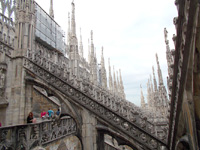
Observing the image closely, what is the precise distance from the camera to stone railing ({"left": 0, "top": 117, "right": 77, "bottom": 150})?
5898mm

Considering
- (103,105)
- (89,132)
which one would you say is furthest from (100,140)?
(103,105)

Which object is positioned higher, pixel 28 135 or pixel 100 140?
pixel 28 135

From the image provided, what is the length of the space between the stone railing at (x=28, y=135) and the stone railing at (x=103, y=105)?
2.01 m

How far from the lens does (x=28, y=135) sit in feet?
21.6

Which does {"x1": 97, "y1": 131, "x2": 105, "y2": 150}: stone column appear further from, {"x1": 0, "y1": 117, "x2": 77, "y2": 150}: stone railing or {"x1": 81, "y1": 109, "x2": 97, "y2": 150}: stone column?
{"x1": 0, "y1": 117, "x2": 77, "y2": 150}: stone railing

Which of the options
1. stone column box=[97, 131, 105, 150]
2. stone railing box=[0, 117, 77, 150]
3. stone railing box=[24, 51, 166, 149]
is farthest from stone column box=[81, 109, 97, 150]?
stone railing box=[0, 117, 77, 150]

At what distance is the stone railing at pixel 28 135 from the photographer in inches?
232

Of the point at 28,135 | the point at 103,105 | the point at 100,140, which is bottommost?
the point at 100,140

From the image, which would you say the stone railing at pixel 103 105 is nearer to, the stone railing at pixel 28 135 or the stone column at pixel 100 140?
the stone column at pixel 100 140

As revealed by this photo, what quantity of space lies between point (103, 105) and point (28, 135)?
3265mm

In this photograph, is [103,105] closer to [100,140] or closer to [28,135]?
[100,140]

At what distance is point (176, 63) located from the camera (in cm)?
392

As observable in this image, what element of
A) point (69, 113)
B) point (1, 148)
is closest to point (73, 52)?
point (69, 113)

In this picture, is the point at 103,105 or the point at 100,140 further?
the point at 100,140
